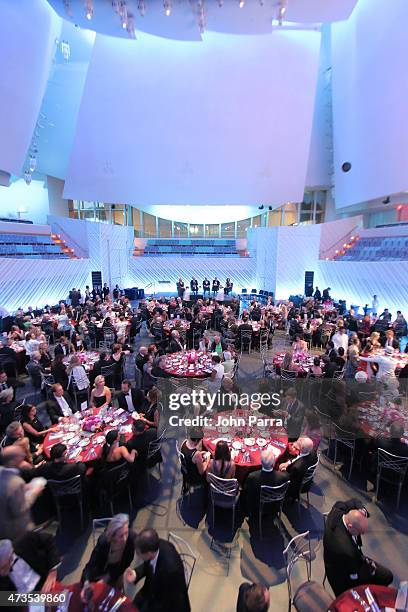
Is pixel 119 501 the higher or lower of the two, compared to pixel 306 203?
lower

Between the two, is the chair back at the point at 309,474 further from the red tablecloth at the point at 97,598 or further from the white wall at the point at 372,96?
the white wall at the point at 372,96

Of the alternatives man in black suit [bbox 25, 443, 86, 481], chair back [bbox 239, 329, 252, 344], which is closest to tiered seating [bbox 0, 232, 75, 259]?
chair back [bbox 239, 329, 252, 344]

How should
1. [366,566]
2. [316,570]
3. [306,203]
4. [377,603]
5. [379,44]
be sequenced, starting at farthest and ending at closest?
[306,203], [379,44], [316,570], [366,566], [377,603]

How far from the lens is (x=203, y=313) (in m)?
11.5

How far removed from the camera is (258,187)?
1930 cm

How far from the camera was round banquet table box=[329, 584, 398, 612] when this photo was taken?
220 centimetres

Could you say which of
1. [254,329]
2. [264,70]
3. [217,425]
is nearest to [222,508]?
[217,425]

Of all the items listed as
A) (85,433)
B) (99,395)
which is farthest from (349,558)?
(99,395)

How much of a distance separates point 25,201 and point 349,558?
25794 mm

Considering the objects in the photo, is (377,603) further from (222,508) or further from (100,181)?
(100,181)

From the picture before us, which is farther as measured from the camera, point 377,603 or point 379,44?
point 379,44

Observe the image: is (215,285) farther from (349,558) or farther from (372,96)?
(349,558)

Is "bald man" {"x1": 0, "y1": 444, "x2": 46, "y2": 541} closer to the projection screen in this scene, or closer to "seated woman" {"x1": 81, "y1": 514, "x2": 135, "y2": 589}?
"seated woman" {"x1": 81, "y1": 514, "x2": 135, "y2": 589}

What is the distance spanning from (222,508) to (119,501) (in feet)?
4.32
